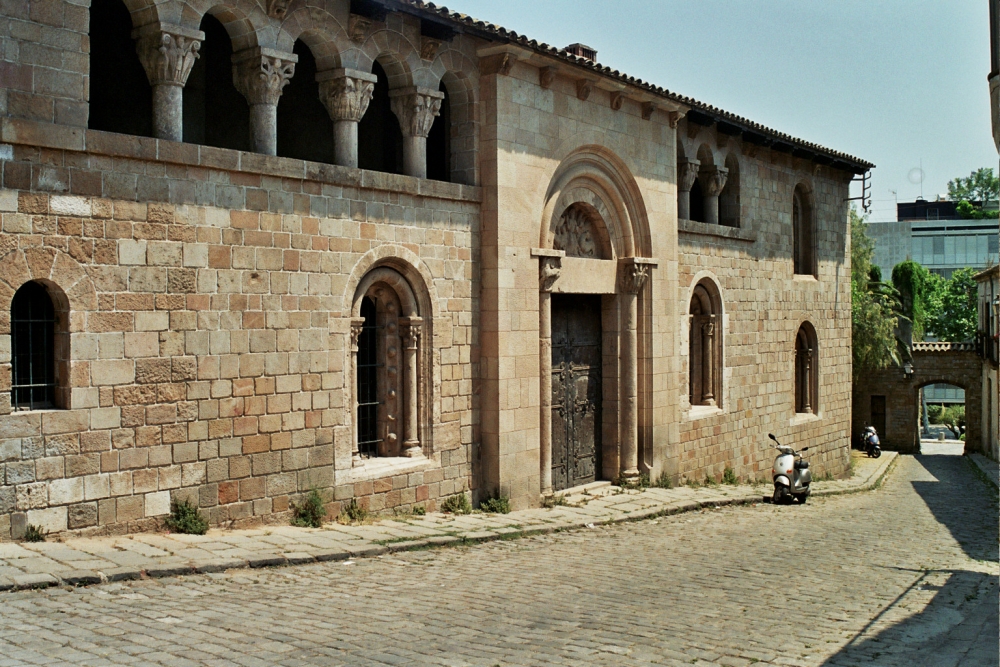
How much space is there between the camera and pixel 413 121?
11.6 meters

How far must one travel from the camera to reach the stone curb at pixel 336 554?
22.8 ft

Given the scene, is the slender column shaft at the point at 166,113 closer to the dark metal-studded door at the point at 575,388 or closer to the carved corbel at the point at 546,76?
the carved corbel at the point at 546,76

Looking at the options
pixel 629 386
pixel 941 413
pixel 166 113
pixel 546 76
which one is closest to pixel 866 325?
pixel 629 386

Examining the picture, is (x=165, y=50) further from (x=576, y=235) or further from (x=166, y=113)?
(x=576, y=235)

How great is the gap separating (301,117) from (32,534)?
269 inches

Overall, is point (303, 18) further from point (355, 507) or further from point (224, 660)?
point (224, 660)

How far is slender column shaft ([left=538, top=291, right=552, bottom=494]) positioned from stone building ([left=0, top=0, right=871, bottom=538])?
32mm

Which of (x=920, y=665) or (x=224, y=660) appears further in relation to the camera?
(x=920, y=665)

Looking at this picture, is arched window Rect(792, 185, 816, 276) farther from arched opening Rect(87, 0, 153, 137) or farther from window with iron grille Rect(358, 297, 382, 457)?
arched opening Rect(87, 0, 153, 137)

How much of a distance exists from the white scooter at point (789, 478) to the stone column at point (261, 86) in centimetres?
1003

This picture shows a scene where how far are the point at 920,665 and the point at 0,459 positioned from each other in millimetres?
7230

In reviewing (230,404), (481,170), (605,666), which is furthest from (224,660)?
(481,170)

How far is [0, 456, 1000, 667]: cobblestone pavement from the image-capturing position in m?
6.01

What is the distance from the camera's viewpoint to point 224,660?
5.62m
